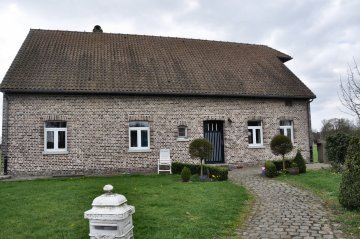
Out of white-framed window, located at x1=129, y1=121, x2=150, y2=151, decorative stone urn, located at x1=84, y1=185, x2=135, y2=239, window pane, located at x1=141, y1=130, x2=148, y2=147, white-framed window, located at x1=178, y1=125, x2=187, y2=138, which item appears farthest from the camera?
white-framed window, located at x1=178, y1=125, x2=187, y2=138

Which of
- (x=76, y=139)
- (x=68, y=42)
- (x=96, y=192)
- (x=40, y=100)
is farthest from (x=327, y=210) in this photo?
(x=68, y=42)

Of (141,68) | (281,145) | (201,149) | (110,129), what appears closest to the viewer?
(201,149)

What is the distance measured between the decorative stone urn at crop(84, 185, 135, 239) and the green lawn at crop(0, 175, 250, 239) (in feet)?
3.56

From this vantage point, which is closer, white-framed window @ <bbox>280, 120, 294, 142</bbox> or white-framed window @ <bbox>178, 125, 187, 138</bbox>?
white-framed window @ <bbox>178, 125, 187, 138</bbox>

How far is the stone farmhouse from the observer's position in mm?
15398

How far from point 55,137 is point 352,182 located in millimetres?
12491

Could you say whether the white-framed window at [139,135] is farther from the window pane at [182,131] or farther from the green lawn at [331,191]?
the green lawn at [331,191]

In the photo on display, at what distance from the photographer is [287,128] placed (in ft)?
62.3

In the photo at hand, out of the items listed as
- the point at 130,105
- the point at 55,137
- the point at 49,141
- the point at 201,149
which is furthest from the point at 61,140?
the point at 201,149

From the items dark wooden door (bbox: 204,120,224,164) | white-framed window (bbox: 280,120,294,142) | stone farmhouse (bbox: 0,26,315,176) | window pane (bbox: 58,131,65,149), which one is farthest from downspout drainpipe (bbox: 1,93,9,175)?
white-framed window (bbox: 280,120,294,142)

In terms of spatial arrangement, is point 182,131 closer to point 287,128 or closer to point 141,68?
point 141,68

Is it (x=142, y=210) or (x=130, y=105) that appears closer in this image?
(x=142, y=210)

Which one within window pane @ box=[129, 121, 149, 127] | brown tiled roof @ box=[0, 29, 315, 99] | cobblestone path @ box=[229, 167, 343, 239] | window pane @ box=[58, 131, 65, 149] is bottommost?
cobblestone path @ box=[229, 167, 343, 239]

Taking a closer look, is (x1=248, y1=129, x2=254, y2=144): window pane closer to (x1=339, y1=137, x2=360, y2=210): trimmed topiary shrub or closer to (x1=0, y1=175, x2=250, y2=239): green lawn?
(x1=0, y1=175, x2=250, y2=239): green lawn
